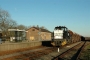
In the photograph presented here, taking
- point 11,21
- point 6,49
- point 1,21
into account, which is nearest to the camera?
point 6,49

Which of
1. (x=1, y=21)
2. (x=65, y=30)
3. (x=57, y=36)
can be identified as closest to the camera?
(x=57, y=36)

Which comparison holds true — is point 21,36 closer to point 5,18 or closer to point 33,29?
point 5,18

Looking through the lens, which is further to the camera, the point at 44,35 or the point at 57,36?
the point at 44,35

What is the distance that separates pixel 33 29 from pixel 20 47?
203 feet

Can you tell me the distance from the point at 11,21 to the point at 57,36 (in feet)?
129

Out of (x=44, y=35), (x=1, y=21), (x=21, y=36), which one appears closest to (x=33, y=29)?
(x=44, y=35)

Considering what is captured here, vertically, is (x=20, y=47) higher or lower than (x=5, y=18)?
lower

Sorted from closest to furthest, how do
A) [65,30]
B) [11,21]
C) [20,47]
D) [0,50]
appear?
[0,50], [20,47], [65,30], [11,21]

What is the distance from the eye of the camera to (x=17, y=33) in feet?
110

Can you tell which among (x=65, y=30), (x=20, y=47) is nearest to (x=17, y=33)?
(x=20, y=47)

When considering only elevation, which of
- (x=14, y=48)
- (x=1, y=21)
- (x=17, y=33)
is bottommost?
(x=14, y=48)

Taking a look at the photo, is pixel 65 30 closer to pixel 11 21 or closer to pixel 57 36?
pixel 57 36

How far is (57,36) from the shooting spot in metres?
30.9

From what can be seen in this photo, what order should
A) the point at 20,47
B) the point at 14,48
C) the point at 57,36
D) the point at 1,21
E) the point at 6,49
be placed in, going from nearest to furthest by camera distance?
the point at 6,49 < the point at 14,48 < the point at 20,47 < the point at 57,36 < the point at 1,21
